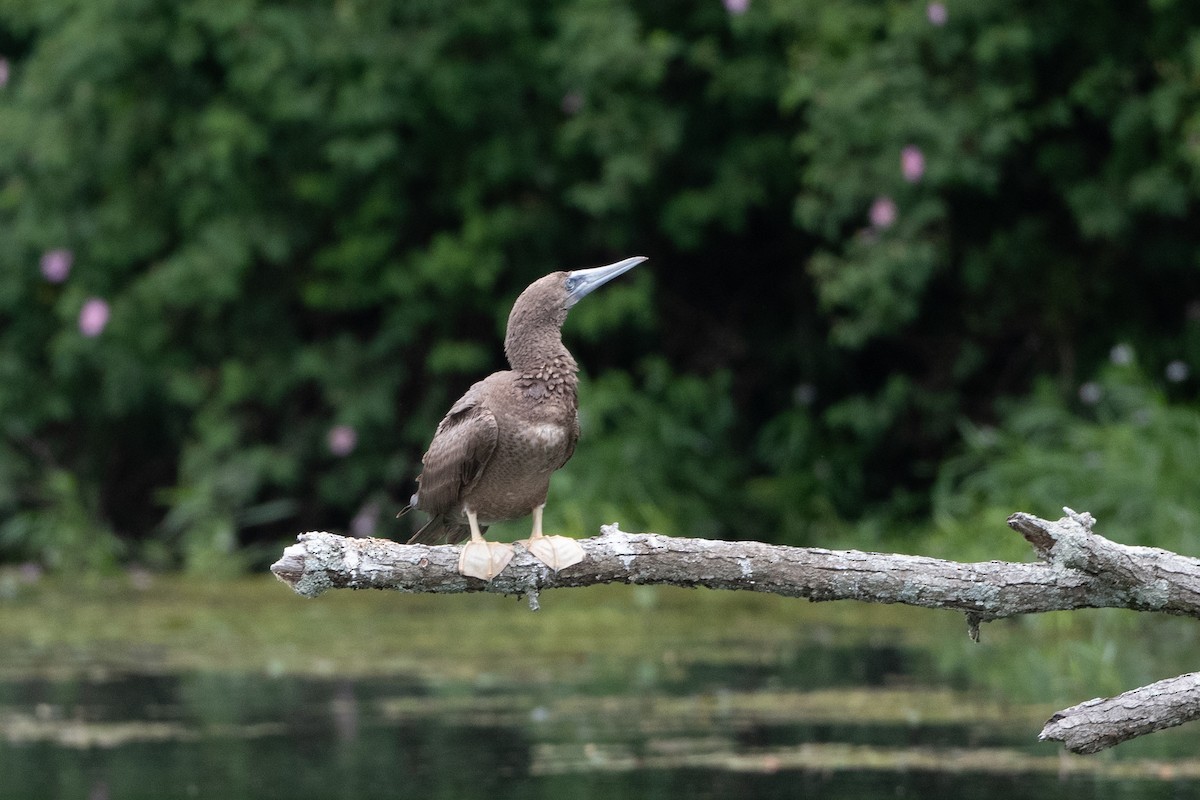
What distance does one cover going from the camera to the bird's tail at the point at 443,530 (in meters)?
4.10

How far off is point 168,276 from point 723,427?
10.0 ft

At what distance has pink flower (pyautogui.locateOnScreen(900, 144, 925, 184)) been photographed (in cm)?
875

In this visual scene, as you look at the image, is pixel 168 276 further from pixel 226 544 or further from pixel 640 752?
pixel 640 752

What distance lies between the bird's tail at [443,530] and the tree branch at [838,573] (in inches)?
17.3

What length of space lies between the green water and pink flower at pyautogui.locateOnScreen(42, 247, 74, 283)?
6.11 ft

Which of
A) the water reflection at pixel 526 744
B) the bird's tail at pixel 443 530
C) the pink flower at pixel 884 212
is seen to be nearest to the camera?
the bird's tail at pixel 443 530

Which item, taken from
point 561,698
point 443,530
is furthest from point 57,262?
point 443,530

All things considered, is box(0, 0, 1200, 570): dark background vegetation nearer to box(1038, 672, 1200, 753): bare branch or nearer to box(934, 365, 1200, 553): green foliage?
box(934, 365, 1200, 553): green foliage

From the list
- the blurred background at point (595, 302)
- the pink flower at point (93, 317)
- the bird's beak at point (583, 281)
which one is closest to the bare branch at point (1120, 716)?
the bird's beak at point (583, 281)

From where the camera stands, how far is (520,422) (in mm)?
3830

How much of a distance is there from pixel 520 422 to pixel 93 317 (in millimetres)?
6611

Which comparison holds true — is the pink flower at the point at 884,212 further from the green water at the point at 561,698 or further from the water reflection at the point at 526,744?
the water reflection at the point at 526,744

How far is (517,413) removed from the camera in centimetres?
384

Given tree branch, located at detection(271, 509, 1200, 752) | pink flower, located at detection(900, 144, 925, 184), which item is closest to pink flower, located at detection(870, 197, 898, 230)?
pink flower, located at detection(900, 144, 925, 184)
